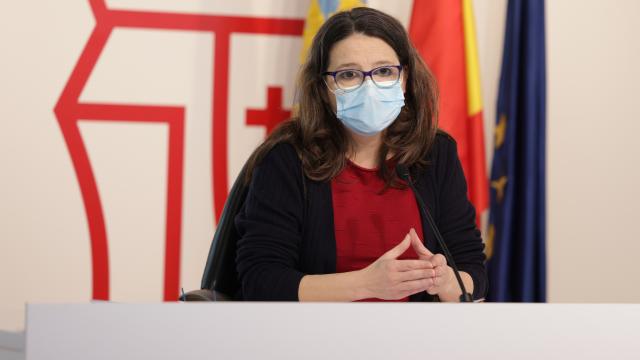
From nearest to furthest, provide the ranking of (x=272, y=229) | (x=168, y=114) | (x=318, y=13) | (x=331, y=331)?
(x=331, y=331), (x=272, y=229), (x=318, y=13), (x=168, y=114)

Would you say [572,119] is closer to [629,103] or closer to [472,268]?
[629,103]

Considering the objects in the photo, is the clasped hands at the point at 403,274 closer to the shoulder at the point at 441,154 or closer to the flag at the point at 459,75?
the shoulder at the point at 441,154

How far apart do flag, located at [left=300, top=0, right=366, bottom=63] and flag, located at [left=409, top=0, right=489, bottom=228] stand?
0.29m

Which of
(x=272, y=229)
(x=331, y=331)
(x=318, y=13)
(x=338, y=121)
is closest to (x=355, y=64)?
(x=338, y=121)

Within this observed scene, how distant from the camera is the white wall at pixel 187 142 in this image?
309 cm

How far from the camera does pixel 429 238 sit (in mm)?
1723

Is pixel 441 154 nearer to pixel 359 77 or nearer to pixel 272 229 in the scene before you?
pixel 359 77

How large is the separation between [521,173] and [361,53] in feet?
4.96

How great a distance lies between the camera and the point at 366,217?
1.71m

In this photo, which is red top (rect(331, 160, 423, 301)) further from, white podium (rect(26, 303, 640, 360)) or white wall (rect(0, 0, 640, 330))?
white wall (rect(0, 0, 640, 330))

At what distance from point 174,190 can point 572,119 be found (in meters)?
1.60

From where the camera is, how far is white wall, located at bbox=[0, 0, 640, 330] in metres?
3.09

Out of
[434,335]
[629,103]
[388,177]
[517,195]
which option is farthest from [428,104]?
[629,103]

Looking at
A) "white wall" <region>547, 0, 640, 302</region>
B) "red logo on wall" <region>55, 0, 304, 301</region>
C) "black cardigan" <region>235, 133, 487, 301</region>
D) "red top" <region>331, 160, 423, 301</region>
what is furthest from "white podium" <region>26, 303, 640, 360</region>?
"white wall" <region>547, 0, 640, 302</region>
